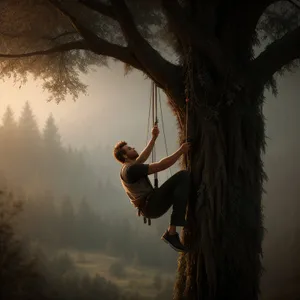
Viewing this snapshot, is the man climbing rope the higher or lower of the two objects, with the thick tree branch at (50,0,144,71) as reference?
lower

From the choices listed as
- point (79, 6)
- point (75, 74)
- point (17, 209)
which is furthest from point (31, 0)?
point (17, 209)

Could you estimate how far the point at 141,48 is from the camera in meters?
3.01

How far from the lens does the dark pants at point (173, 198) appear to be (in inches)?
110

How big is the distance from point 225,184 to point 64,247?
315 inches

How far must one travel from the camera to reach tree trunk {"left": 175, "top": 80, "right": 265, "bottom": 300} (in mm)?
2914

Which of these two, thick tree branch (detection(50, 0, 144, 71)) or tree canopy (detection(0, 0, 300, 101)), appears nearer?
tree canopy (detection(0, 0, 300, 101))

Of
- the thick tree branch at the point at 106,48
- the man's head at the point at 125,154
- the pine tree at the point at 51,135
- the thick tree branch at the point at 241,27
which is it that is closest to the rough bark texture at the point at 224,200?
the thick tree branch at the point at 241,27

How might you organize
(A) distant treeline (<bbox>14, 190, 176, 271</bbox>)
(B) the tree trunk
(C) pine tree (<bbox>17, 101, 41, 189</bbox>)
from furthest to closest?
(C) pine tree (<bbox>17, 101, 41, 189</bbox>), (A) distant treeline (<bbox>14, 190, 176, 271</bbox>), (B) the tree trunk

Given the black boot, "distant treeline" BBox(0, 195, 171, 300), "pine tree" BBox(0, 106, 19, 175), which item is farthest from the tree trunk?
"pine tree" BBox(0, 106, 19, 175)

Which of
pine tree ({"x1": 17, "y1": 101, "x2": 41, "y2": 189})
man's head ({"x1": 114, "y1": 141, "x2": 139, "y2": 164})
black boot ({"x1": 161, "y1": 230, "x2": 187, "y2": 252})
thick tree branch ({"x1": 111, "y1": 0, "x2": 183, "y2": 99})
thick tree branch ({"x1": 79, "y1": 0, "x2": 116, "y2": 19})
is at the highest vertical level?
pine tree ({"x1": 17, "y1": 101, "x2": 41, "y2": 189})

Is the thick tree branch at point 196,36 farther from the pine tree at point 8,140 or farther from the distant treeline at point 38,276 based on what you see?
the pine tree at point 8,140

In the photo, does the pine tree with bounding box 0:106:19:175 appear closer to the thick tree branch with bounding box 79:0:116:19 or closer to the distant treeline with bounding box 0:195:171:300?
the distant treeline with bounding box 0:195:171:300

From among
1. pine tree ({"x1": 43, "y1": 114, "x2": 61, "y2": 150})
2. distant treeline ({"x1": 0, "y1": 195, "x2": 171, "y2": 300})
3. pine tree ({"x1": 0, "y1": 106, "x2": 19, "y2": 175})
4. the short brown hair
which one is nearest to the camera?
the short brown hair

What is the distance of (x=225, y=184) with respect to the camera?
2.96 meters
